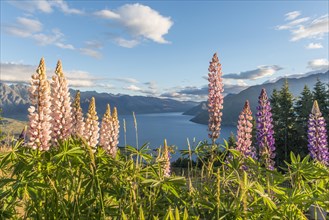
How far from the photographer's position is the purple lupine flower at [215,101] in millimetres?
6059

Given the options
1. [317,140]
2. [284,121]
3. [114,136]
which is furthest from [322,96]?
[114,136]

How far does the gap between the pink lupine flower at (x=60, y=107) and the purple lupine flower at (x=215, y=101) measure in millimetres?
3073

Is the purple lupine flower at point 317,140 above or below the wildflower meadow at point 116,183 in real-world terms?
below

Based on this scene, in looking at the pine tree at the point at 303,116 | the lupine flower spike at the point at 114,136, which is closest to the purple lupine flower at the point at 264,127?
the lupine flower spike at the point at 114,136

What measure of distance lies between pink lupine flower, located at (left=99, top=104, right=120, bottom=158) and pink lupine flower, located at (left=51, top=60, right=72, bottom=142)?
1.01 meters

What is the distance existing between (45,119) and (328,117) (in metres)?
40.8

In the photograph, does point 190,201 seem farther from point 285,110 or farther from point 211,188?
point 285,110

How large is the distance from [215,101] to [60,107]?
→ 3.51 meters

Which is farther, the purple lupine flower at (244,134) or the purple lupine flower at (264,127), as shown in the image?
the purple lupine flower at (264,127)

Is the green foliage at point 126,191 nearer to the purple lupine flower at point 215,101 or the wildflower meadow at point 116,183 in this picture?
the wildflower meadow at point 116,183

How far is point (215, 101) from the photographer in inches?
246

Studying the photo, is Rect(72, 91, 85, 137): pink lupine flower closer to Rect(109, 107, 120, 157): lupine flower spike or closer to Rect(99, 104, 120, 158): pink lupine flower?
Rect(99, 104, 120, 158): pink lupine flower

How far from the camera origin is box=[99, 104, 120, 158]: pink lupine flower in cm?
490

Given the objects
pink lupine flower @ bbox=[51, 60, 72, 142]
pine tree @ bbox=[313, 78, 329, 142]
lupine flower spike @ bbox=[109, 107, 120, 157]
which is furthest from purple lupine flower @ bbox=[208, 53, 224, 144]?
pine tree @ bbox=[313, 78, 329, 142]
